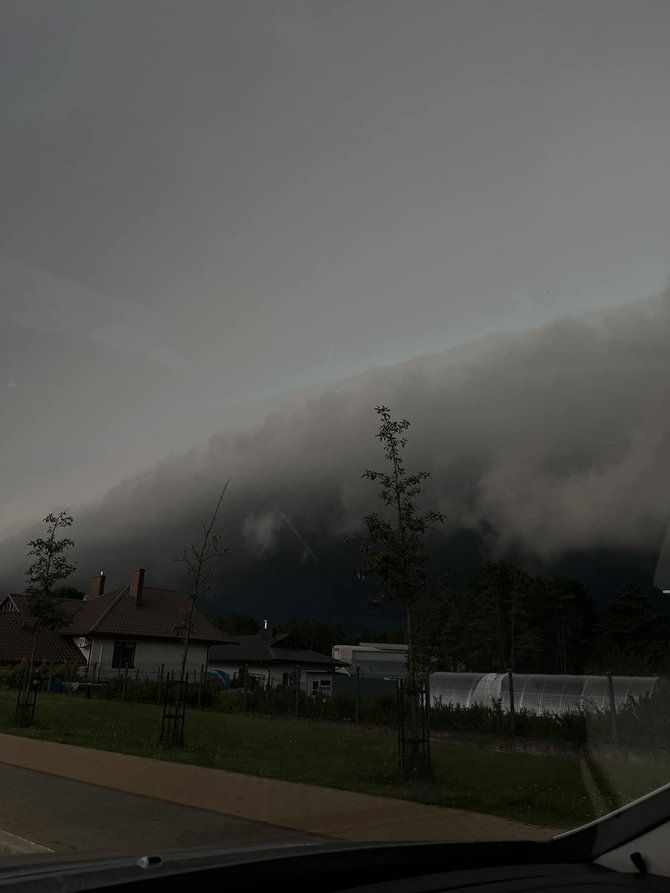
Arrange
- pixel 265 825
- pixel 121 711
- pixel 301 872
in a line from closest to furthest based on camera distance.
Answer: pixel 301 872, pixel 265 825, pixel 121 711

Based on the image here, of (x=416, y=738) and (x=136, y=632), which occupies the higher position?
(x=136, y=632)

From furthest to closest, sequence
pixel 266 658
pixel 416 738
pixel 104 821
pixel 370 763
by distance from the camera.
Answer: pixel 266 658 → pixel 370 763 → pixel 416 738 → pixel 104 821

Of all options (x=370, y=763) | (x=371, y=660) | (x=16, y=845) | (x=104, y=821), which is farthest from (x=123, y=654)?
(x=16, y=845)

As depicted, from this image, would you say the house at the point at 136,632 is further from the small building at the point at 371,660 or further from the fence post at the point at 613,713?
the fence post at the point at 613,713

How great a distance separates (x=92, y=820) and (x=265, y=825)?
1.82 metres

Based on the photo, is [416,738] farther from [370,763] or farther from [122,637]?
[122,637]

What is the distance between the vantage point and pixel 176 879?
5.82ft

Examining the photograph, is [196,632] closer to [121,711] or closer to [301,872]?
[121,711]

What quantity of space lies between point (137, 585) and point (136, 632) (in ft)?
14.1

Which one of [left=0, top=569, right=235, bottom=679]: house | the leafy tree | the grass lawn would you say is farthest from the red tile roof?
the leafy tree

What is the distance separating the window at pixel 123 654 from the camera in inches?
1810

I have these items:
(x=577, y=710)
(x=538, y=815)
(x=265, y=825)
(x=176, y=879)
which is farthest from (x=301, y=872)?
(x=577, y=710)

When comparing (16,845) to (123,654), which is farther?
(123,654)

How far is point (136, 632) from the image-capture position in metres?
46.4
